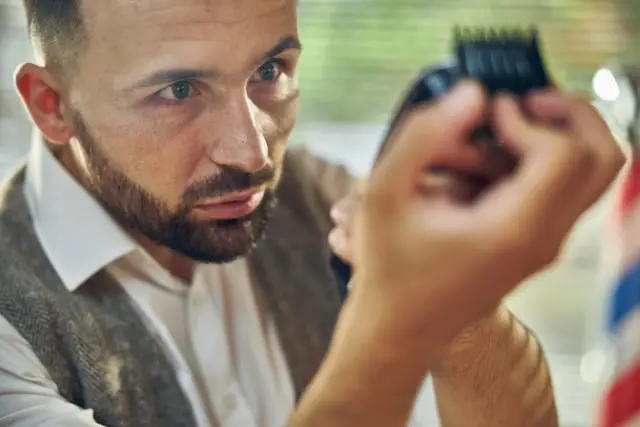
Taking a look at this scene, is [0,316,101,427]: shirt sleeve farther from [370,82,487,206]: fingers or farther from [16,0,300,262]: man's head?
[370,82,487,206]: fingers

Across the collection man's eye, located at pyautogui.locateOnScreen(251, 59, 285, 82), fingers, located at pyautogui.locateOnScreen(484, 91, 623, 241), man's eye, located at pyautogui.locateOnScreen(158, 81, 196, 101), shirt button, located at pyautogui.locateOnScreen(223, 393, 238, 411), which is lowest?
shirt button, located at pyautogui.locateOnScreen(223, 393, 238, 411)

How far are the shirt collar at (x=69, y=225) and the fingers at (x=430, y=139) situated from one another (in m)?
0.22

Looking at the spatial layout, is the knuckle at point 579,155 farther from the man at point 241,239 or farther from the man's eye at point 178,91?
the man's eye at point 178,91

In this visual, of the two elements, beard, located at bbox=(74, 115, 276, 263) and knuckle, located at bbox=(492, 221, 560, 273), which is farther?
beard, located at bbox=(74, 115, 276, 263)

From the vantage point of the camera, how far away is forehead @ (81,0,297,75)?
0.40 metres

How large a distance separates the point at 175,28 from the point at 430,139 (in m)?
0.17

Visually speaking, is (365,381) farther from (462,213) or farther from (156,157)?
(156,157)

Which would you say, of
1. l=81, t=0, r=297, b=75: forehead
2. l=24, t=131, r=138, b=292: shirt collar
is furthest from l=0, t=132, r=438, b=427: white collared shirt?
l=81, t=0, r=297, b=75: forehead

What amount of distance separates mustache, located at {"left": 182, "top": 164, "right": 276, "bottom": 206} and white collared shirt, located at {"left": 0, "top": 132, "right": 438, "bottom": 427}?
65 mm

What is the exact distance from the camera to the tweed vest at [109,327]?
1.43 feet

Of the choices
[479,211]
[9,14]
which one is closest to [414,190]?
[479,211]

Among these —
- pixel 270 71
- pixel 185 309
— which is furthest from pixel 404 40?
pixel 185 309

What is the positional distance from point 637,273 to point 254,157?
32 centimetres

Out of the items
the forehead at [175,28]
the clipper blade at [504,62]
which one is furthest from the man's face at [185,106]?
the clipper blade at [504,62]
